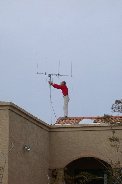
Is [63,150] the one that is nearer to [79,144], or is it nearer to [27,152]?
[79,144]

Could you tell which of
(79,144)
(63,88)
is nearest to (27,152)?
(79,144)

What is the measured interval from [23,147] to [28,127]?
3.17 ft

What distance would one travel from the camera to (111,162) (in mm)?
20109

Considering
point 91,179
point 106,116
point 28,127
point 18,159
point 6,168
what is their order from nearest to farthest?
point 6,168 < point 18,159 < point 28,127 < point 106,116 < point 91,179

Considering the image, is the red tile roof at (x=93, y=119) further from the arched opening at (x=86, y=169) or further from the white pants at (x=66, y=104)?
the arched opening at (x=86, y=169)

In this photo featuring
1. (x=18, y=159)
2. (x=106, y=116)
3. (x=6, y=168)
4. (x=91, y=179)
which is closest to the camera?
(x=6, y=168)

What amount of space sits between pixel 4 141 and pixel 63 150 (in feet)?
18.1

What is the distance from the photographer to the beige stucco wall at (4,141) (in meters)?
15.4

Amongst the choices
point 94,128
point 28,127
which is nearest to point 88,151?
point 94,128

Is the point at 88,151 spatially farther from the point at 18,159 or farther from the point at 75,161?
the point at 18,159

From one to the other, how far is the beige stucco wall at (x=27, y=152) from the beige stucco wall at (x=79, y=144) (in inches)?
18.3

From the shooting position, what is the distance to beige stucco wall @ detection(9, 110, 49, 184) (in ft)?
53.0

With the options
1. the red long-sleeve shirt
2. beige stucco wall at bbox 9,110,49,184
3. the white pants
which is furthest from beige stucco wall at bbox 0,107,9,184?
the white pants

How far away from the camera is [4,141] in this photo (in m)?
15.7
